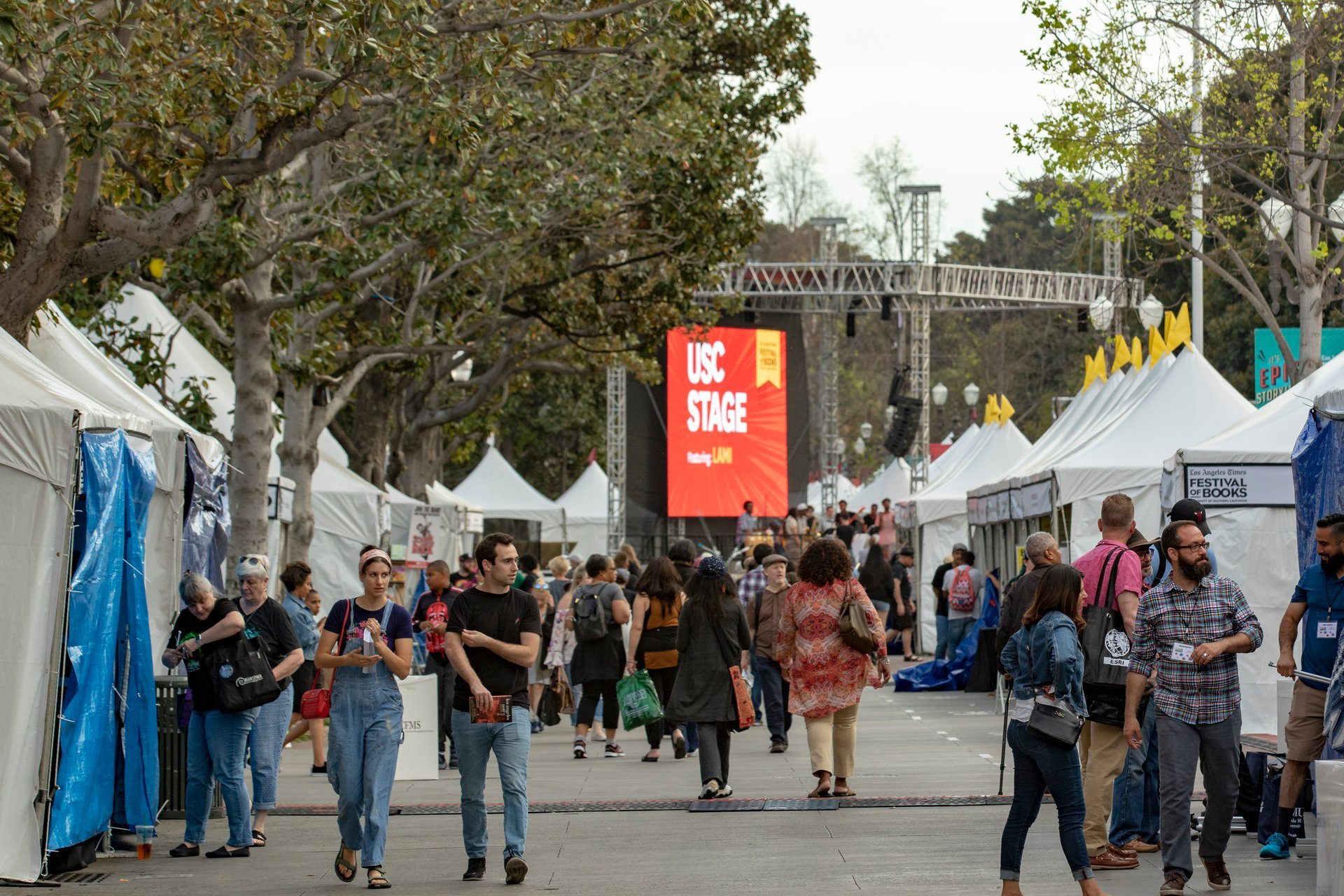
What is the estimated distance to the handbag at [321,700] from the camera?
29.7ft

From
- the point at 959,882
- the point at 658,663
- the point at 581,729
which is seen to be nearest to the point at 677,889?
the point at 959,882

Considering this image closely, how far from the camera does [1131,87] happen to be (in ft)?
59.3

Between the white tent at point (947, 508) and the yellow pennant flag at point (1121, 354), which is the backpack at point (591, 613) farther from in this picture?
the white tent at point (947, 508)

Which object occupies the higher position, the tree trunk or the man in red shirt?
the tree trunk

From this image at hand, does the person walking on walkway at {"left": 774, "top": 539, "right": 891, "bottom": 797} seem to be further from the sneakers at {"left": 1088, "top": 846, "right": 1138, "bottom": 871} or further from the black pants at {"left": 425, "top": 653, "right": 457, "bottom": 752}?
the black pants at {"left": 425, "top": 653, "right": 457, "bottom": 752}

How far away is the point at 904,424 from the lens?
43.0 meters

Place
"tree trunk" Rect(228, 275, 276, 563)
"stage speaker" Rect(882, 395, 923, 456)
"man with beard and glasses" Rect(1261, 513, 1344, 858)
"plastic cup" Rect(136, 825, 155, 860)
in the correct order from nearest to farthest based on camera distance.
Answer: "man with beard and glasses" Rect(1261, 513, 1344, 858), "plastic cup" Rect(136, 825, 155, 860), "tree trunk" Rect(228, 275, 276, 563), "stage speaker" Rect(882, 395, 923, 456)

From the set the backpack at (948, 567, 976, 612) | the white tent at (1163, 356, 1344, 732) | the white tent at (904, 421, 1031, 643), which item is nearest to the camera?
the white tent at (1163, 356, 1344, 732)

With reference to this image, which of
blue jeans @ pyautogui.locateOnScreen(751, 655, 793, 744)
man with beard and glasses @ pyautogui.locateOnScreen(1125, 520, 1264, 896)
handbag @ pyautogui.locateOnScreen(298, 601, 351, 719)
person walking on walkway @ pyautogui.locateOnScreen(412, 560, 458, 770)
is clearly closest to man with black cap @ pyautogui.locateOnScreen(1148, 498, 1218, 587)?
man with beard and glasses @ pyautogui.locateOnScreen(1125, 520, 1264, 896)

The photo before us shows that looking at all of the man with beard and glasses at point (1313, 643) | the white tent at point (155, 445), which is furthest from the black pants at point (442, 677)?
the man with beard and glasses at point (1313, 643)

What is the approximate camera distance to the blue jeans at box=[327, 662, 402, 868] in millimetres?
8930

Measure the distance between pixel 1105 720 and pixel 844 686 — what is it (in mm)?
3067

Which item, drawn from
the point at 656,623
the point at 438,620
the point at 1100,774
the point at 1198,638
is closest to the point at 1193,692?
the point at 1198,638

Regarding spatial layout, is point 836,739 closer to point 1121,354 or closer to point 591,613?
point 591,613
